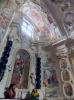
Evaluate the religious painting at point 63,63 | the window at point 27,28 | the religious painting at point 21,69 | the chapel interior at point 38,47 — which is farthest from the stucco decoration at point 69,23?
the religious painting at point 21,69

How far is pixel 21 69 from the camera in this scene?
400 inches

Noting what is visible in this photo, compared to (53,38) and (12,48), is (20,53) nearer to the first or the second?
(12,48)

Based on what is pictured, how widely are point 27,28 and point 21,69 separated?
2.96 meters

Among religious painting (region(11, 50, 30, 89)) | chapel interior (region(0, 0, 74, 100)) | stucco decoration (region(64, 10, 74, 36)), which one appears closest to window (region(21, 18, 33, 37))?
chapel interior (region(0, 0, 74, 100))

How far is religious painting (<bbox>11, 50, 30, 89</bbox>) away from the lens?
31.7 feet

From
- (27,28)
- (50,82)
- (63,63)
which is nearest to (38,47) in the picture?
(27,28)

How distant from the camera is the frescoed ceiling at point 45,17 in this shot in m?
10.6

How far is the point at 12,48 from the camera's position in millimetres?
10398

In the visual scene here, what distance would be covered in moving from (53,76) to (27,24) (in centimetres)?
375

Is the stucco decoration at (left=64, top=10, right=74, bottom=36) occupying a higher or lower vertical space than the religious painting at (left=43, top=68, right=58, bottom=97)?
higher

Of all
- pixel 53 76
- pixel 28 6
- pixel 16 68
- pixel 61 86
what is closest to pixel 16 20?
pixel 28 6

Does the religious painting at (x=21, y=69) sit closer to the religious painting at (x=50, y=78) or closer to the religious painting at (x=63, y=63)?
the religious painting at (x=50, y=78)

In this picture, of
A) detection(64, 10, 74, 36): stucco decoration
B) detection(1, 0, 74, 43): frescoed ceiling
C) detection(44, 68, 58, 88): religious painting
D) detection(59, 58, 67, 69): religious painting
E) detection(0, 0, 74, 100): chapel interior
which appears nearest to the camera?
detection(0, 0, 74, 100): chapel interior

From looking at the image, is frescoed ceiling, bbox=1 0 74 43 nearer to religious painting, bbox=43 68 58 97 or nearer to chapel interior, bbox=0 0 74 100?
chapel interior, bbox=0 0 74 100
